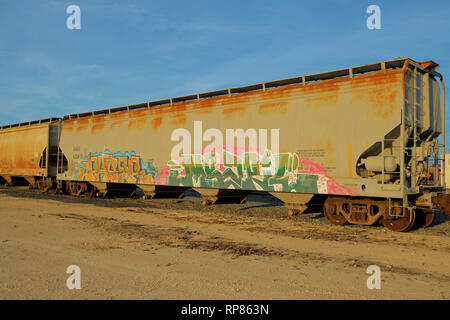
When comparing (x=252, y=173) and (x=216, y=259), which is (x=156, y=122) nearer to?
(x=252, y=173)

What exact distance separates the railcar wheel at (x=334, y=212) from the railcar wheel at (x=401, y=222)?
3.61ft

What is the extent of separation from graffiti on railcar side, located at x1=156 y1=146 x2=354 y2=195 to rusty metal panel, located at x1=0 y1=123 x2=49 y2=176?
998cm

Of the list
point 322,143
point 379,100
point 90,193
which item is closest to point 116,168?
point 90,193

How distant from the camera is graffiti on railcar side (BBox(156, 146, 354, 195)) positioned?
10.1 meters

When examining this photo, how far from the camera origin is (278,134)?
1098 cm

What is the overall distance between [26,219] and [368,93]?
1030 centimetres

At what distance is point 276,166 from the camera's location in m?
10.9

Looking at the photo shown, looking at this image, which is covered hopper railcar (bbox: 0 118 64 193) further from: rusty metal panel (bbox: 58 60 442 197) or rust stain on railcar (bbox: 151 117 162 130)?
rust stain on railcar (bbox: 151 117 162 130)

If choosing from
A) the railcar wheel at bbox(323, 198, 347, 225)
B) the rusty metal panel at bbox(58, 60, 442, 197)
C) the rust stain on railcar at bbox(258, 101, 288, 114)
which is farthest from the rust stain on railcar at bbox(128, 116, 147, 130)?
the railcar wheel at bbox(323, 198, 347, 225)

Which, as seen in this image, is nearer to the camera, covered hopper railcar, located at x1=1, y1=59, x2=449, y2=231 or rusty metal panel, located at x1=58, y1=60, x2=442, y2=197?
covered hopper railcar, located at x1=1, y1=59, x2=449, y2=231

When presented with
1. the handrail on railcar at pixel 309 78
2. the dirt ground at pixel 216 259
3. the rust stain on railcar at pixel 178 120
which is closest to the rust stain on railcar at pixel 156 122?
the rust stain on railcar at pixel 178 120
